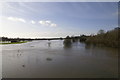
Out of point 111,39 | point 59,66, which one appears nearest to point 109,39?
point 111,39

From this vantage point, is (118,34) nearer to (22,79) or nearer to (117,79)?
(117,79)

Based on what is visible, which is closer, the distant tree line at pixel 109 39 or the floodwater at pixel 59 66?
the floodwater at pixel 59 66

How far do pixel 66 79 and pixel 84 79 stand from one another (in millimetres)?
945

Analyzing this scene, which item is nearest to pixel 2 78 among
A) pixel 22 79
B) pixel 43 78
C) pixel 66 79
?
pixel 22 79

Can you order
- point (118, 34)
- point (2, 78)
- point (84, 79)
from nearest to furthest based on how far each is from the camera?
point (84, 79), point (2, 78), point (118, 34)

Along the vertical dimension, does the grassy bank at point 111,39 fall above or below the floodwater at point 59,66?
above

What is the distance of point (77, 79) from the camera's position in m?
4.88

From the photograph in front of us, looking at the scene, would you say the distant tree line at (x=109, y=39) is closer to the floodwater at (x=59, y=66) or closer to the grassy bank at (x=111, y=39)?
the grassy bank at (x=111, y=39)

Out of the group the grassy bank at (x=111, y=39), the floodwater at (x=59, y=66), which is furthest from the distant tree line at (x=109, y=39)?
the floodwater at (x=59, y=66)

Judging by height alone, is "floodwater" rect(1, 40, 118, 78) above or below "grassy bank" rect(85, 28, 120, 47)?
below

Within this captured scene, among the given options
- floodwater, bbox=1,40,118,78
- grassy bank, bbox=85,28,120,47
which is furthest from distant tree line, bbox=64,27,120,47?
floodwater, bbox=1,40,118,78

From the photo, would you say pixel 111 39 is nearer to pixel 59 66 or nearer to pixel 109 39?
pixel 109 39

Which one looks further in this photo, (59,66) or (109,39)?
(109,39)

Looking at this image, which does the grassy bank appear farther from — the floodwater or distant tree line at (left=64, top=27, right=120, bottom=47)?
the floodwater
